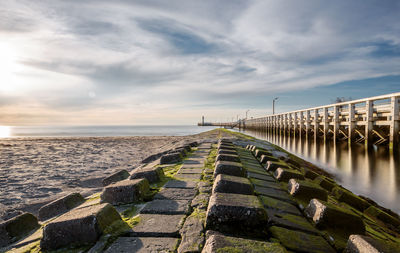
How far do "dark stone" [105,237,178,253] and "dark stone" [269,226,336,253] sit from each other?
972 millimetres

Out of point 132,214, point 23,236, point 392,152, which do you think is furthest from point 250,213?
point 392,152

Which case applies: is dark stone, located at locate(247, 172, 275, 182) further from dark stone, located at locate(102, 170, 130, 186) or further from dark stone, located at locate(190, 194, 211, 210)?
dark stone, located at locate(102, 170, 130, 186)

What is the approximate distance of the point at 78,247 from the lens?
1.92 metres

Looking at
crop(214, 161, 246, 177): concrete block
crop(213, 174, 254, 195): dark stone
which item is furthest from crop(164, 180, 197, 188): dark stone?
crop(213, 174, 254, 195): dark stone

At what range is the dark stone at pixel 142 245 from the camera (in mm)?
1819

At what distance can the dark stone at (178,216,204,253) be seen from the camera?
5.89 feet

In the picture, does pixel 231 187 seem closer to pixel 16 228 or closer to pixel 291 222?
pixel 291 222

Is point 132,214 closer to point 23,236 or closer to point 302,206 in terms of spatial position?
point 23,236

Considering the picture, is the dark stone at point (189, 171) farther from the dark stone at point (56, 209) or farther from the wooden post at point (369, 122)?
the wooden post at point (369, 122)

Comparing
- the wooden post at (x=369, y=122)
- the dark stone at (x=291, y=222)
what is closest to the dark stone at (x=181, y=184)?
the dark stone at (x=291, y=222)

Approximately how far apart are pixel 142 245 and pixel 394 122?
12874mm

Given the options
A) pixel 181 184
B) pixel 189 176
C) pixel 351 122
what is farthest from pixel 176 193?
pixel 351 122

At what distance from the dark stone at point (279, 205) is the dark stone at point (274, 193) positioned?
5.2 inches

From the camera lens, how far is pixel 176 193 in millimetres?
3227
